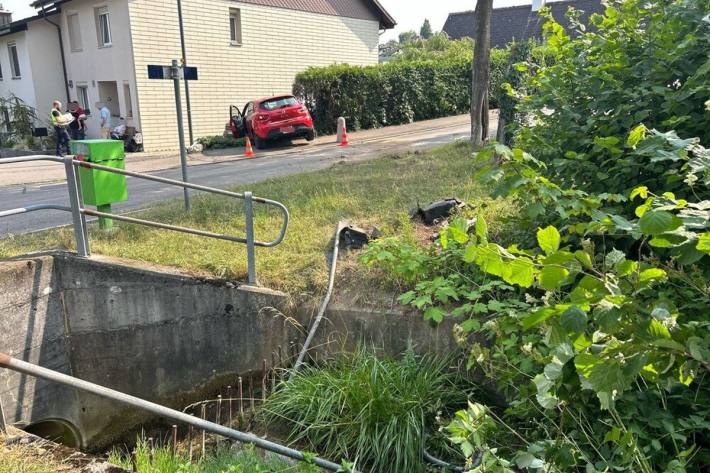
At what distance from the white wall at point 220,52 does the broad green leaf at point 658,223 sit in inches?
753

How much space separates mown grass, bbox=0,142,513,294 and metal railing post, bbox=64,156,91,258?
39 cm

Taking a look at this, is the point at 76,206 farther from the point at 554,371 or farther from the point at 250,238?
the point at 554,371

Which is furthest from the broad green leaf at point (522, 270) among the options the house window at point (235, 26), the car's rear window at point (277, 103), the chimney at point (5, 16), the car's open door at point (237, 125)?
the chimney at point (5, 16)

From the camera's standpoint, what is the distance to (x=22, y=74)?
22547 mm

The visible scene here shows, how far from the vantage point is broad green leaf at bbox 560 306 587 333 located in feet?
5.25

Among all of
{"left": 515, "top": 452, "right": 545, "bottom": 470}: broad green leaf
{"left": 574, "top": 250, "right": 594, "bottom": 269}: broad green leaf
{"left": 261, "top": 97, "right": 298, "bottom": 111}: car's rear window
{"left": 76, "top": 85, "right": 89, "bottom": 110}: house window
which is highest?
{"left": 76, "top": 85, "right": 89, "bottom": 110}: house window

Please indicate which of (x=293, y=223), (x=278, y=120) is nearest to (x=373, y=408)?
(x=293, y=223)

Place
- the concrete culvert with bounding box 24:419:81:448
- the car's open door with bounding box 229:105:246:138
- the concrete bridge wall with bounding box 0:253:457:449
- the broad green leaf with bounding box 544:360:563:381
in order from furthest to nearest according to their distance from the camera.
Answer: the car's open door with bounding box 229:105:246:138, the concrete culvert with bounding box 24:419:81:448, the concrete bridge wall with bounding box 0:253:457:449, the broad green leaf with bounding box 544:360:563:381

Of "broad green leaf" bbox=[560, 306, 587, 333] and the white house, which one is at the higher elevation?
the white house

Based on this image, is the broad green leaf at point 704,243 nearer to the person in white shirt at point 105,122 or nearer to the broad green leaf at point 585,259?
the broad green leaf at point 585,259

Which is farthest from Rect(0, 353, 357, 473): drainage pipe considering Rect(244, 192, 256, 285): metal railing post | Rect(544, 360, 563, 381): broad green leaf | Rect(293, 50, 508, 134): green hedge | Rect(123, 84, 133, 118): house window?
Rect(293, 50, 508, 134): green hedge

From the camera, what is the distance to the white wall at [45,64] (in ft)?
70.6

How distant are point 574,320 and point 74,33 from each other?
23874 millimetres

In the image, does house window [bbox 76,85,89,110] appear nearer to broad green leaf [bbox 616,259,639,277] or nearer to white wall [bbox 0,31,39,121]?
white wall [bbox 0,31,39,121]
